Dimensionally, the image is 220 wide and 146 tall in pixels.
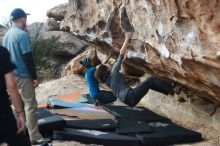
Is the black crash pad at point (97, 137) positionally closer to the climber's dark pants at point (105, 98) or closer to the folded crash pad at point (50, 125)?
the folded crash pad at point (50, 125)

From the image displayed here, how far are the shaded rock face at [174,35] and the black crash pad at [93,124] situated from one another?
4.08 ft

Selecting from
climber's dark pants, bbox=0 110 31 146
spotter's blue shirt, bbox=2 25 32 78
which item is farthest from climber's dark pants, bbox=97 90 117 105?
climber's dark pants, bbox=0 110 31 146

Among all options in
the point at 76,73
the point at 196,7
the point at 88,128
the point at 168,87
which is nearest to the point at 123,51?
the point at 168,87

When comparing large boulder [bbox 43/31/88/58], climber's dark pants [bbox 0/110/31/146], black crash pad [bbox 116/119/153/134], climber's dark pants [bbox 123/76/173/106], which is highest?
climber's dark pants [bbox 0/110/31/146]

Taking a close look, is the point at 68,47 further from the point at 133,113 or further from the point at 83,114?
the point at 83,114

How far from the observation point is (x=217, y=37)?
462cm

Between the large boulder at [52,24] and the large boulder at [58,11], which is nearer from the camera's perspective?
the large boulder at [58,11]

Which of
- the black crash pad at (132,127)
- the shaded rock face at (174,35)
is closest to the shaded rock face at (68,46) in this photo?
the shaded rock face at (174,35)

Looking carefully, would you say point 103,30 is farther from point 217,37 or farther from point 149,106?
point 217,37

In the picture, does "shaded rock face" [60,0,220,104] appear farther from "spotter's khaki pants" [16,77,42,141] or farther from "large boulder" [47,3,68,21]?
"large boulder" [47,3,68,21]

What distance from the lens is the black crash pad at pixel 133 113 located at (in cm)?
822

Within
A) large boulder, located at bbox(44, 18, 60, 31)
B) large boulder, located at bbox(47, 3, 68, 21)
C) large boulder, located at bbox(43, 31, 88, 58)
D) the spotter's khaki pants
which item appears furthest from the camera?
large boulder, located at bbox(44, 18, 60, 31)

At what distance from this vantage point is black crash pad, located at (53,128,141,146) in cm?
656

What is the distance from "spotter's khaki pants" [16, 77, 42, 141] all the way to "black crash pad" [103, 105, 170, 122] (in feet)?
6.66
